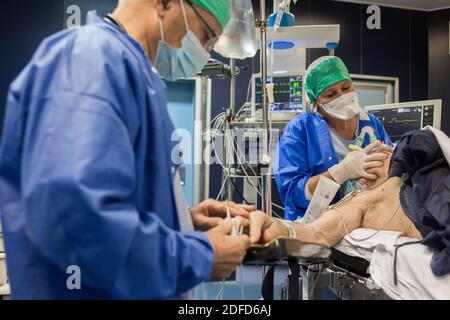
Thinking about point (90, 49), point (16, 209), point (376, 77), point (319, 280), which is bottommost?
point (319, 280)

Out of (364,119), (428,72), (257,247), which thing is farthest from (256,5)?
(257,247)

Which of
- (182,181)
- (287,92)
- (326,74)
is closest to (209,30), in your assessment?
(182,181)

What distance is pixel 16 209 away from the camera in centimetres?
71

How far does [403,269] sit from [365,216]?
43 centimetres

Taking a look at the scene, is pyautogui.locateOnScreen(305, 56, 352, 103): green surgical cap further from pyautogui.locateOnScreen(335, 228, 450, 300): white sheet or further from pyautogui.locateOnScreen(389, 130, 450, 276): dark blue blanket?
pyautogui.locateOnScreen(335, 228, 450, 300): white sheet

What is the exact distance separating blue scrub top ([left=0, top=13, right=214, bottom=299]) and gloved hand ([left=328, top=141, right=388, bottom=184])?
3.64 ft

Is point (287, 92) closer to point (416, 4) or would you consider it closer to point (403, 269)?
point (403, 269)

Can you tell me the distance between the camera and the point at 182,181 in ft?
5.07

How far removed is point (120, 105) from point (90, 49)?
11cm

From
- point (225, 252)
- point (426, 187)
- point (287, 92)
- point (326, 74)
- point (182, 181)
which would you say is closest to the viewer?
point (225, 252)

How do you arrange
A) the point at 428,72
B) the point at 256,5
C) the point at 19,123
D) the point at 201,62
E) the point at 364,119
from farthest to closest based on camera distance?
the point at 428,72, the point at 256,5, the point at 364,119, the point at 201,62, the point at 19,123

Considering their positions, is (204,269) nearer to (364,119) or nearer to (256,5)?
(364,119)

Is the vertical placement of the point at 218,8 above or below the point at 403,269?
above

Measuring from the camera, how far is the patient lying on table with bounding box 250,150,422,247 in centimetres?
149
